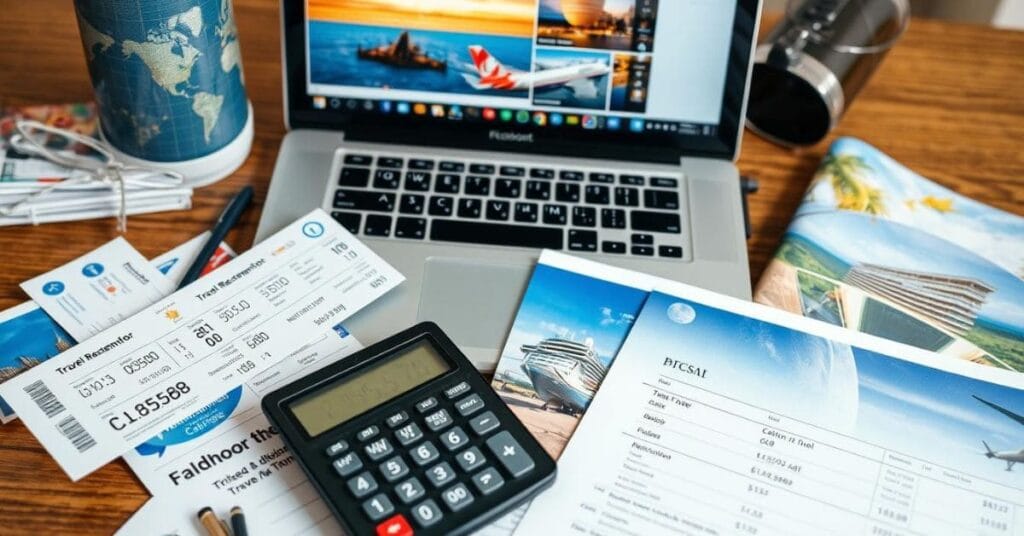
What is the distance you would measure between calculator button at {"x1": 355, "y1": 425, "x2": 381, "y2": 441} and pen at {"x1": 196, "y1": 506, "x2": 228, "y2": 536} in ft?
0.28

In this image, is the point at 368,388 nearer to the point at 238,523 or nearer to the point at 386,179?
the point at 238,523

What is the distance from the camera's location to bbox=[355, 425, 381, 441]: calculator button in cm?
57

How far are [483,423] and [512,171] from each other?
27cm

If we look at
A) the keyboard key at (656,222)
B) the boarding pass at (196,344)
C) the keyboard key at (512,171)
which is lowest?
the boarding pass at (196,344)

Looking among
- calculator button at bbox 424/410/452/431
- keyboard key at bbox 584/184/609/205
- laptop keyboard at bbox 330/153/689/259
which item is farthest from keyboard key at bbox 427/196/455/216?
calculator button at bbox 424/410/452/431

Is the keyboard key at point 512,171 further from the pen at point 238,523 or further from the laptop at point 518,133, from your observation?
the pen at point 238,523

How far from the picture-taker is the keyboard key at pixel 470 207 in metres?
0.75

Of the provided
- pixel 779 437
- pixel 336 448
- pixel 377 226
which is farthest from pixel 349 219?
pixel 779 437

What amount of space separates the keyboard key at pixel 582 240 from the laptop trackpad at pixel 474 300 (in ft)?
0.14

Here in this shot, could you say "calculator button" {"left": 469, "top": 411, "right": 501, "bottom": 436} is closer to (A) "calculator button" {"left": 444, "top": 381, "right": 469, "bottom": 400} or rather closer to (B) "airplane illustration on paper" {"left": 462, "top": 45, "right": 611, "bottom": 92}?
(A) "calculator button" {"left": 444, "top": 381, "right": 469, "bottom": 400}

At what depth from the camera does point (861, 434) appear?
23.9 inches

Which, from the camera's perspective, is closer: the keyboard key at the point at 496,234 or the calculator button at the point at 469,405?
the calculator button at the point at 469,405

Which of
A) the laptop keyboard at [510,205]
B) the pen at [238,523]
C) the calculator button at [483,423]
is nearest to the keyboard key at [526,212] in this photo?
the laptop keyboard at [510,205]

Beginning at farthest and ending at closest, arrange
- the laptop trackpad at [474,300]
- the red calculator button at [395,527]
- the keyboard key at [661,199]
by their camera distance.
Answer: the keyboard key at [661,199] → the laptop trackpad at [474,300] → the red calculator button at [395,527]
